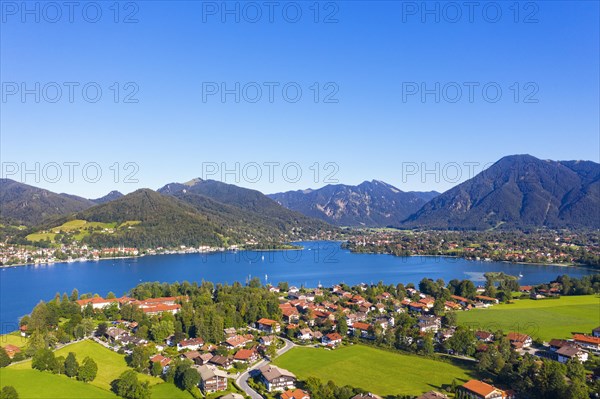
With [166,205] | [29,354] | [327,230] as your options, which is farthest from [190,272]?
[327,230]

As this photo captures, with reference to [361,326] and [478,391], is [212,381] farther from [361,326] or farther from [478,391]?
[361,326]

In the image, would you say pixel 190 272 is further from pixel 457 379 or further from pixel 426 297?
pixel 457 379

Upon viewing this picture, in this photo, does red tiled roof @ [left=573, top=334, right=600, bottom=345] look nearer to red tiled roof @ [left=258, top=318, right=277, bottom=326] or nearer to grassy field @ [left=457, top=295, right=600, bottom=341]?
grassy field @ [left=457, top=295, right=600, bottom=341]

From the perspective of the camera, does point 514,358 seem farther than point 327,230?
No

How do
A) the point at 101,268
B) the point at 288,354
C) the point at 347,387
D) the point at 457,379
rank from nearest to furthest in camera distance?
the point at 347,387, the point at 457,379, the point at 288,354, the point at 101,268

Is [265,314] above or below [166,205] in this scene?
below

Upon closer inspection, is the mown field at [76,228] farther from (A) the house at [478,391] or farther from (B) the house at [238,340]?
(A) the house at [478,391]

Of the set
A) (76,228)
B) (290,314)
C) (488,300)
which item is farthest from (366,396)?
A: (76,228)

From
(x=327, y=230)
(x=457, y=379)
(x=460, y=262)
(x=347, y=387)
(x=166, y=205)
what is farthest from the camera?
(x=327, y=230)

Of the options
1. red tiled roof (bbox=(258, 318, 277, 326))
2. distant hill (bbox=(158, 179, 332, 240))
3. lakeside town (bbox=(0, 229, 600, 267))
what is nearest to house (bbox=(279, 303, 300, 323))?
red tiled roof (bbox=(258, 318, 277, 326))
